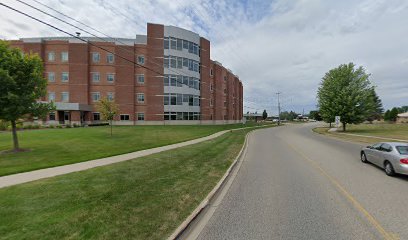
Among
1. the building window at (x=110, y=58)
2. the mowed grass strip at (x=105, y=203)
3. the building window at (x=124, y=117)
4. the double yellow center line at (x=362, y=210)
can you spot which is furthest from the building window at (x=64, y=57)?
the double yellow center line at (x=362, y=210)

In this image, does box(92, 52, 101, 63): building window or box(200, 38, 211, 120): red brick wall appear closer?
box(92, 52, 101, 63): building window

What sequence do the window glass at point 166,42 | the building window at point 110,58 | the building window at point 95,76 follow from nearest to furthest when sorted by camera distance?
the building window at point 95,76, the window glass at point 166,42, the building window at point 110,58

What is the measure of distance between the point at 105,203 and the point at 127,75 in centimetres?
4428

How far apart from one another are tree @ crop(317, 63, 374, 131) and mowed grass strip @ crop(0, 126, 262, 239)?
36576mm

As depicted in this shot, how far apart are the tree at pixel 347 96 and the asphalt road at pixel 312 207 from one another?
108 ft

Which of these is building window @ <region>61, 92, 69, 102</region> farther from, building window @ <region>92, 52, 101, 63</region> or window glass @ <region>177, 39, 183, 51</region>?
window glass @ <region>177, 39, 183, 51</region>

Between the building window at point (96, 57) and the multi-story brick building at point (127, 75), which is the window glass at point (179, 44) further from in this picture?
the building window at point (96, 57)

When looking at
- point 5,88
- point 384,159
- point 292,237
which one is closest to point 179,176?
point 292,237

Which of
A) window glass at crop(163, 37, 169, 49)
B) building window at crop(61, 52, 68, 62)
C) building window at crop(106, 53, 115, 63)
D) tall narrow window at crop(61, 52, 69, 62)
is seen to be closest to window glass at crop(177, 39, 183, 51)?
window glass at crop(163, 37, 169, 49)

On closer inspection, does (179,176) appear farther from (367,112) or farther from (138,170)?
(367,112)

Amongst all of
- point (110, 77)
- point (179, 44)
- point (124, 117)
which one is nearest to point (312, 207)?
point (124, 117)

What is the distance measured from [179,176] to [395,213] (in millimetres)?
6111

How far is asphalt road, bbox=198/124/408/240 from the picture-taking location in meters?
4.32

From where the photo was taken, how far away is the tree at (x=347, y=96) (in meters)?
37.5
